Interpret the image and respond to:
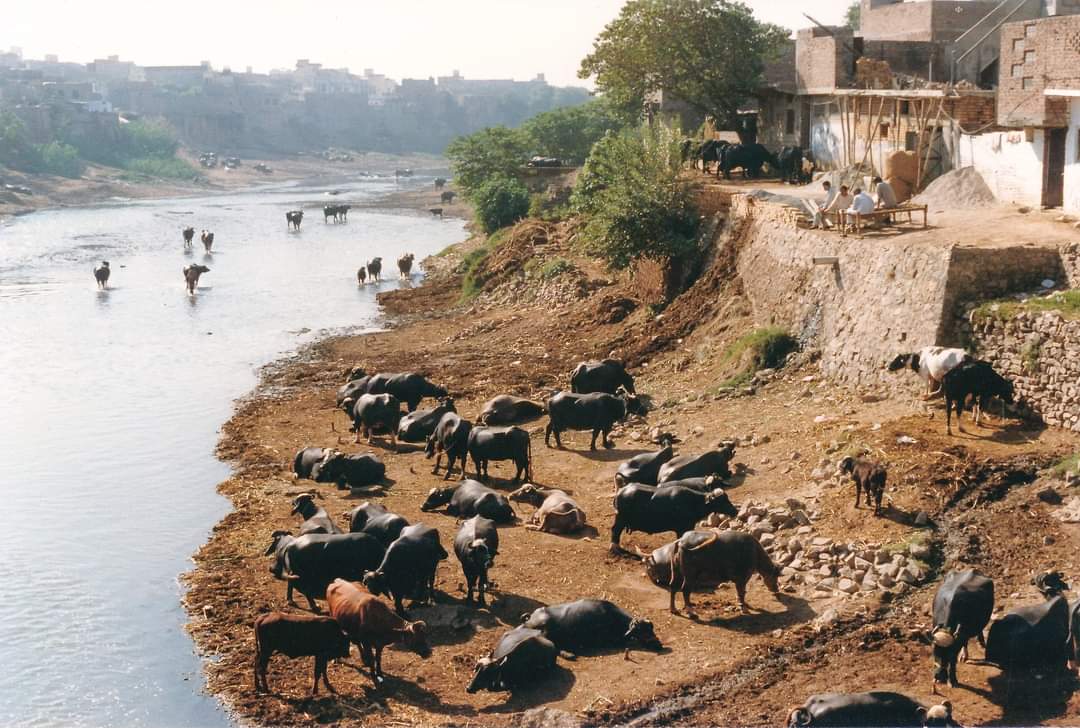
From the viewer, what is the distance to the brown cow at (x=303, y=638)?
40.0ft

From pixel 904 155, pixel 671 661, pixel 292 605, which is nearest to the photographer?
pixel 671 661

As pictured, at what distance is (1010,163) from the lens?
2338cm

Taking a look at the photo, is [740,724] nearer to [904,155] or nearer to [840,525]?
[840,525]

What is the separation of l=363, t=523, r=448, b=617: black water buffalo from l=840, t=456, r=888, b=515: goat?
4.85 metres

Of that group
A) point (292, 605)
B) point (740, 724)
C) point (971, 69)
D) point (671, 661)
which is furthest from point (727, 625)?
point (971, 69)

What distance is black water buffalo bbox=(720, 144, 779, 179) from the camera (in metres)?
32.7

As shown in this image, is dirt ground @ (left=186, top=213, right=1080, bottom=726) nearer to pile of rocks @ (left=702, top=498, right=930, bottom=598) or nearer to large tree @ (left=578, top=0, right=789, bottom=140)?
pile of rocks @ (left=702, top=498, right=930, bottom=598)

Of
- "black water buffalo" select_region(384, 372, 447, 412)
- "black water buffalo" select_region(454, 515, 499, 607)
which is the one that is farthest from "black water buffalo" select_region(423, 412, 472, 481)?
"black water buffalo" select_region(454, 515, 499, 607)

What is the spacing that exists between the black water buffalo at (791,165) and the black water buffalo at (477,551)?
1880cm

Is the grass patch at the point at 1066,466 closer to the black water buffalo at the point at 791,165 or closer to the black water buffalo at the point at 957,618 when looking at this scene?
the black water buffalo at the point at 957,618

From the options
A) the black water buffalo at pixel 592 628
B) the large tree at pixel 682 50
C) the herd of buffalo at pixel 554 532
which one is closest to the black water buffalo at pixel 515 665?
the herd of buffalo at pixel 554 532

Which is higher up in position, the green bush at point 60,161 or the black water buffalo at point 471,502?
the green bush at point 60,161

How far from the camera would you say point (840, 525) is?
14.8 metres

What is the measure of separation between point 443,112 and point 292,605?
14483 cm
